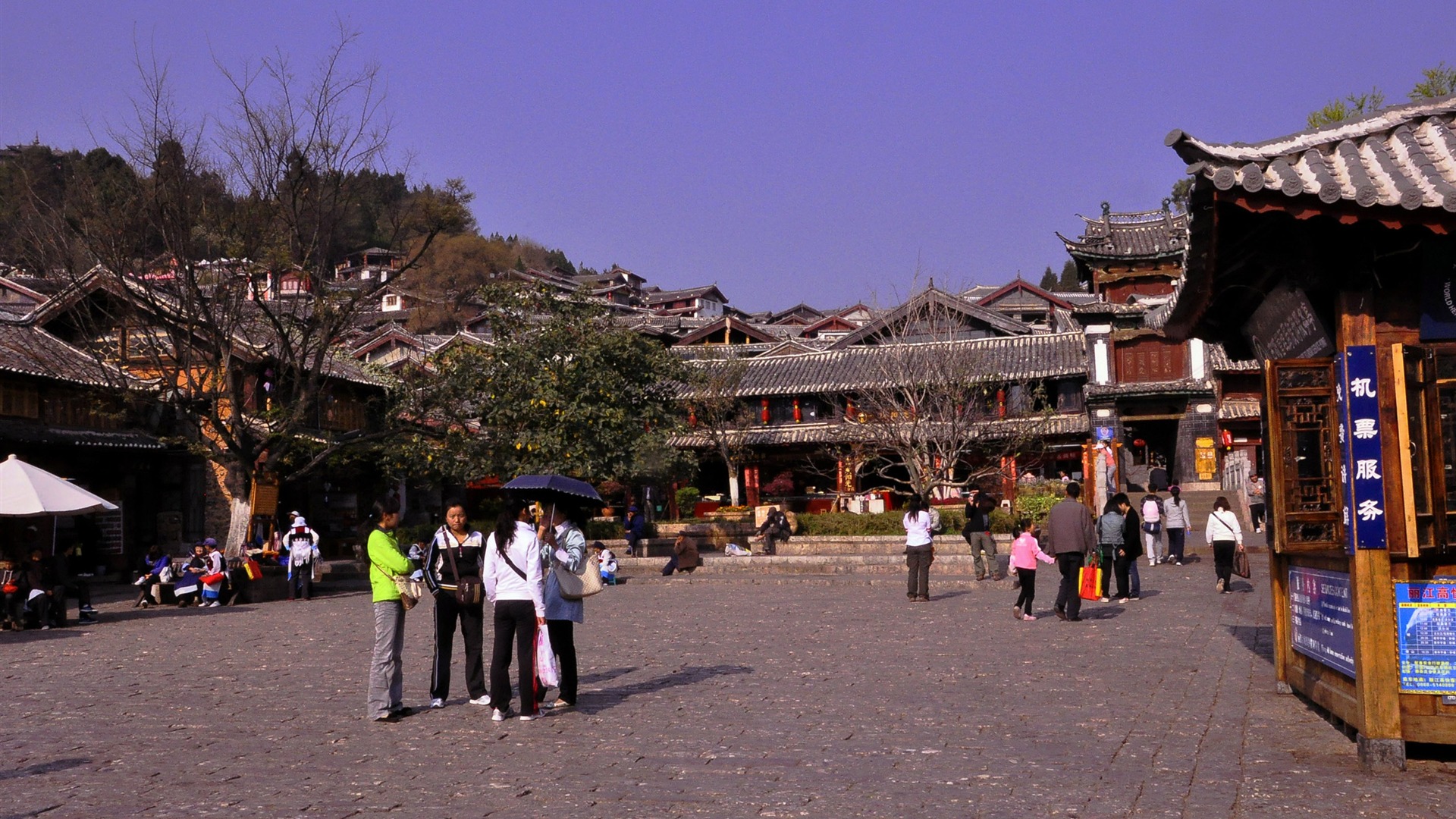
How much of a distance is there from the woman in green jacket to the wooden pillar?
251 inches

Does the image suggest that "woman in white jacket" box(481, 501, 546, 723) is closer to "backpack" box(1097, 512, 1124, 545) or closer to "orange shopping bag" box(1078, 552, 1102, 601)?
"orange shopping bag" box(1078, 552, 1102, 601)

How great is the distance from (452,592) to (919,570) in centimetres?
1041

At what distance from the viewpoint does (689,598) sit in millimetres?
21531

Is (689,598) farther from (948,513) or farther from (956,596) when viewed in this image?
(948,513)

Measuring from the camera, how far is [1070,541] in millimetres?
15500

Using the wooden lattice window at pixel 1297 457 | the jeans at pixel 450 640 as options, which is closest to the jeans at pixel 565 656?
the jeans at pixel 450 640

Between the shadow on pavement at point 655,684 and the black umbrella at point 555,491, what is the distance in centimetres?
161

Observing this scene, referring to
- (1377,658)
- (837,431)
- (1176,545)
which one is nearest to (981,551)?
(1176,545)

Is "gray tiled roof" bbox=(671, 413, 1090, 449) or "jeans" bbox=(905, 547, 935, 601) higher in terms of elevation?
"gray tiled roof" bbox=(671, 413, 1090, 449)

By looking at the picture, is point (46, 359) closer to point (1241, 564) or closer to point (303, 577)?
point (303, 577)

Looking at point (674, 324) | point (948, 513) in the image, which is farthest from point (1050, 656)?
point (674, 324)

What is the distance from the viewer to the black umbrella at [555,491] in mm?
10633

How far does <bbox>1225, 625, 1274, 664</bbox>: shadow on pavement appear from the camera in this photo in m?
12.5

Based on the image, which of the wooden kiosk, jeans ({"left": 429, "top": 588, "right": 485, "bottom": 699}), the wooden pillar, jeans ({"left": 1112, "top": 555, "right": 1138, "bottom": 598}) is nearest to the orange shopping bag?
jeans ({"left": 1112, "top": 555, "right": 1138, "bottom": 598})
